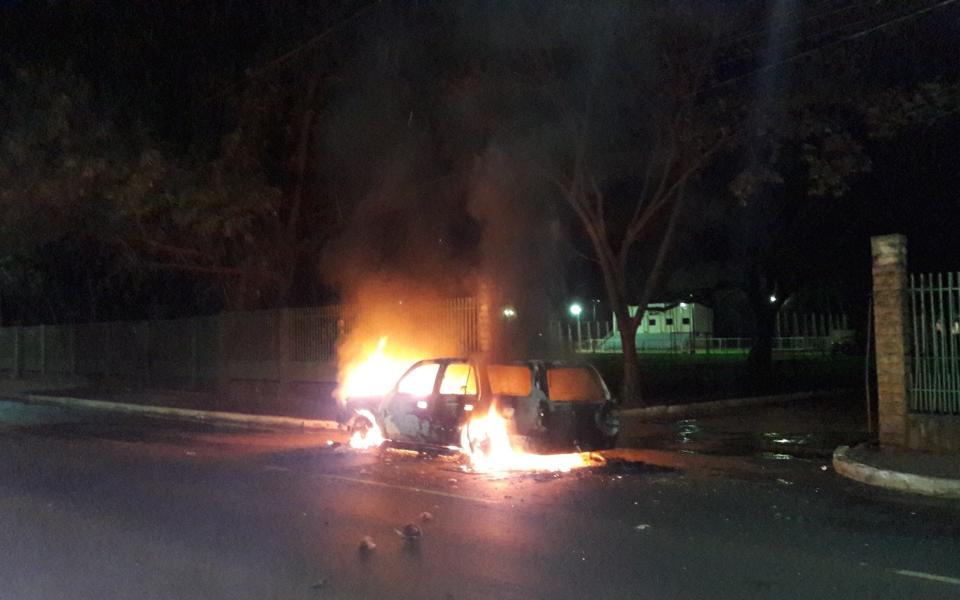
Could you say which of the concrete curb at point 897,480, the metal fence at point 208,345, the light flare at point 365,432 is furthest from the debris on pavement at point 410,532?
the metal fence at point 208,345

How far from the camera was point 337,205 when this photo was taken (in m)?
23.0

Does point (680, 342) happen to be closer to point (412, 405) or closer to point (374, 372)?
point (374, 372)

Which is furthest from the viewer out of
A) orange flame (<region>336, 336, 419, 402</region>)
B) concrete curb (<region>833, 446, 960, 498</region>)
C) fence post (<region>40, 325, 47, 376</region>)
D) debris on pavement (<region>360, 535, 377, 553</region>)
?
fence post (<region>40, 325, 47, 376</region>)

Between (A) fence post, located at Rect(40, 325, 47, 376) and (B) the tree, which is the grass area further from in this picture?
(A) fence post, located at Rect(40, 325, 47, 376)

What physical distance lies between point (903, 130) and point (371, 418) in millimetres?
11816

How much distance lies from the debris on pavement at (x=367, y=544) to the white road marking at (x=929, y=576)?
4.08 meters

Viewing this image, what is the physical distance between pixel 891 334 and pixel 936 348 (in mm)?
618

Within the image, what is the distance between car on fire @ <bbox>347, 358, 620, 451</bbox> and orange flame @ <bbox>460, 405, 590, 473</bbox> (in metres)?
0.05

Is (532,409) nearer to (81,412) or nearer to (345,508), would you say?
(345,508)

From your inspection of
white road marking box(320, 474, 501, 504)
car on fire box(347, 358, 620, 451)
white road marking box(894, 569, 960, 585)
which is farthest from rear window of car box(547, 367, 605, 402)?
white road marking box(894, 569, 960, 585)

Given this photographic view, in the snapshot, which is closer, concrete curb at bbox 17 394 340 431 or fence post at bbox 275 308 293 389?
concrete curb at bbox 17 394 340 431

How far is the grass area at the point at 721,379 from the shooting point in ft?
72.4

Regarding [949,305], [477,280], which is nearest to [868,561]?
[949,305]

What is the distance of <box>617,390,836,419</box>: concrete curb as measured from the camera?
60.1 ft
